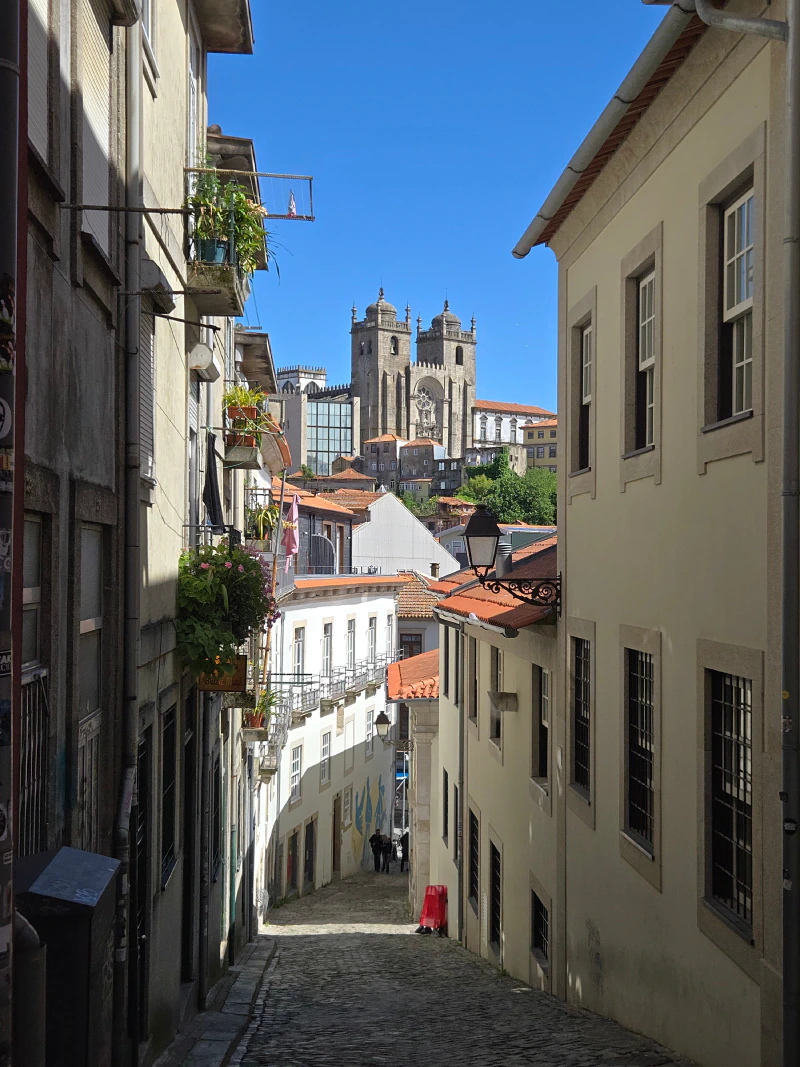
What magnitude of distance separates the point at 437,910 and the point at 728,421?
16546mm

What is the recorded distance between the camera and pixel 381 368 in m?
183

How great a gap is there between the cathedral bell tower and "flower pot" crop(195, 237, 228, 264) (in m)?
162

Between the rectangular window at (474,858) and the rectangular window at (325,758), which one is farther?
the rectangular window at (325,758)

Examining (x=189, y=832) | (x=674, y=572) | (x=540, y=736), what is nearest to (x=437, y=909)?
(x=540, y=736)

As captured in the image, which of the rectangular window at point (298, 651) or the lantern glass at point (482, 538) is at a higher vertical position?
the lantern glass at point (482, 538)

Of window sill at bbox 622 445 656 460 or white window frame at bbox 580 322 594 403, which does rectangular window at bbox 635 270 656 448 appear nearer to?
window sill at bbox 622 445 656 460

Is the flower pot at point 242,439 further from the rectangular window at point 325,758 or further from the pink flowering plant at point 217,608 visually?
the rectangular window at point 325,758


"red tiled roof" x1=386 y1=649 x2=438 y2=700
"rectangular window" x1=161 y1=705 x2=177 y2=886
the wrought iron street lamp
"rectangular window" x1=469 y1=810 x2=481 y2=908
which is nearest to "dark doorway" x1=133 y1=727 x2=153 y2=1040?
"rectangular window" x1=161 y1=705 x2=177 y2=886

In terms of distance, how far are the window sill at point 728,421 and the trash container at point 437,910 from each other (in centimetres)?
1596

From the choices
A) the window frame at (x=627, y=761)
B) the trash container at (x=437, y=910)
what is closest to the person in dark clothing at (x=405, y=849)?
the trash container at (x=437, y=910)

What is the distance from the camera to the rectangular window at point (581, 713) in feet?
36.9

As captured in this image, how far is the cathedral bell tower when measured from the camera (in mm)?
178250

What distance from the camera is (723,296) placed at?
742 cm

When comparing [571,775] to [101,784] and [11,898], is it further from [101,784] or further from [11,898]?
[11,898]
